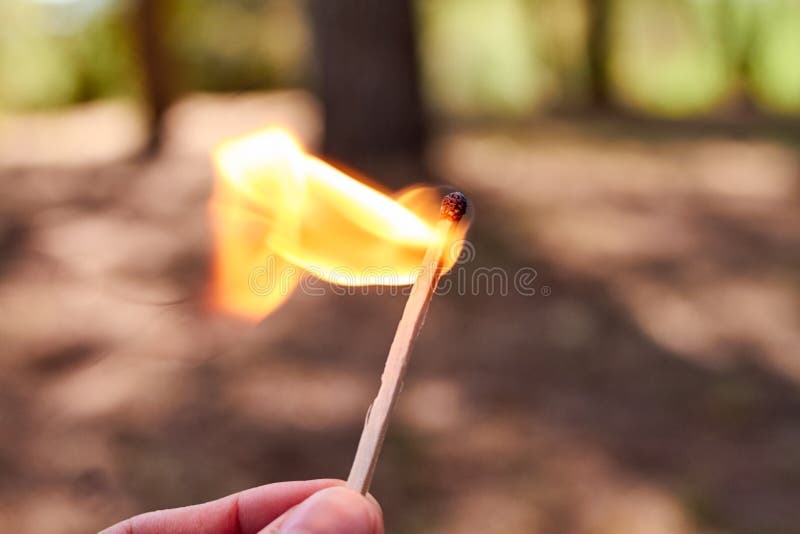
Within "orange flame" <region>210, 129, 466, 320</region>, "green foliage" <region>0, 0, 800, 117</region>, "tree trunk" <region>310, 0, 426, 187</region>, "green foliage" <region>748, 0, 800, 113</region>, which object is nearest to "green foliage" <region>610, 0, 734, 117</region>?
"green foliage" <region>0, 0, 800, 117</region>

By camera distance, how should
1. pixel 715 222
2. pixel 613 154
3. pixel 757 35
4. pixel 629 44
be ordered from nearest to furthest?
pixel 715 222
pixel 613 154
pixel 757 35
pixel 629 44

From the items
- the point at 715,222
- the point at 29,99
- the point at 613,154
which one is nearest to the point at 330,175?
the point at 715,222

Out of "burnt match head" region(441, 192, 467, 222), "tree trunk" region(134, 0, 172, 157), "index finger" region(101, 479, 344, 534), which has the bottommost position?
"tree trunk" region(134, 0, 172, 157)

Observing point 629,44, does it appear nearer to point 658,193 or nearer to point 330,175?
point 658,193

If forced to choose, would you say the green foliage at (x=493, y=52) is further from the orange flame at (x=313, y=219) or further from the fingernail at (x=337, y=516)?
the fingernail at (x=337, y=516)

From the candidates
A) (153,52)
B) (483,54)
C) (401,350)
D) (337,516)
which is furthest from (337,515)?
(483,54)

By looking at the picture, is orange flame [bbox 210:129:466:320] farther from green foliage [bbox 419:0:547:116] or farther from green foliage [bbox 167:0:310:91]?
green foliage [bbox 167:0:310:91]

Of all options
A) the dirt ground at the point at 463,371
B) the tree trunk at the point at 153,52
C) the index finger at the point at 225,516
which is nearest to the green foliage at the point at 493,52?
the tree trunk at the point at 153,52
